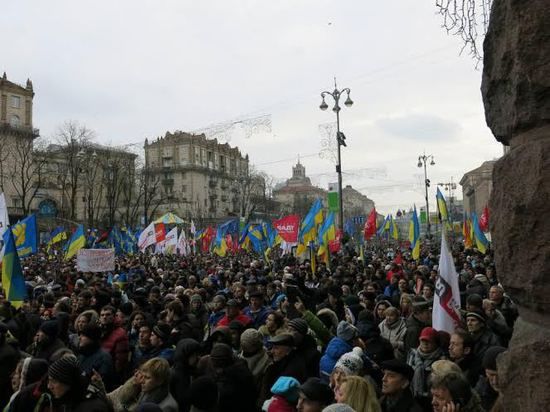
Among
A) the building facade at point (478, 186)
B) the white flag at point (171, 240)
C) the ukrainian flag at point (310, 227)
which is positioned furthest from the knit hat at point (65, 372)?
the building facade at point (478, 186)

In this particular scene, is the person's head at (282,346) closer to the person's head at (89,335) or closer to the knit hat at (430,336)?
the knit hat at (430,336)

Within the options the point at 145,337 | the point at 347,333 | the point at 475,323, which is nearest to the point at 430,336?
the point at 475,323

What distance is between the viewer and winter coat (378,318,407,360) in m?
7.04

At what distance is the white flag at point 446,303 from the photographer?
6.42m

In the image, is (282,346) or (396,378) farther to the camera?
(282,346)

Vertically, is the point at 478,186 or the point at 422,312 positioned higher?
the point at 478,186

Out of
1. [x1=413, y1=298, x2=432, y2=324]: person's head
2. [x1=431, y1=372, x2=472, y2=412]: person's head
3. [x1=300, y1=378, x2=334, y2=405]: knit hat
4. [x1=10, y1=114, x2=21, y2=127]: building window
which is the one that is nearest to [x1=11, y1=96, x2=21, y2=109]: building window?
[x1=10, y1=114, x2=21, y2=127]: building window

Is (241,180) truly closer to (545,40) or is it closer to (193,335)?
(193,335)

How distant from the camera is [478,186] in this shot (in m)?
94.9

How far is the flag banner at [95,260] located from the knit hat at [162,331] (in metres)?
10.3

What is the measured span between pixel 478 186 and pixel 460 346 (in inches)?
3773

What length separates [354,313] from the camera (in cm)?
862

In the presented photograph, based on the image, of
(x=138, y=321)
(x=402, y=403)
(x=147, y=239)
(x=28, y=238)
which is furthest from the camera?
(x=147, y=239)

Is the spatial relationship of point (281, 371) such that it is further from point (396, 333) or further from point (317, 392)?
point (396, 333)
